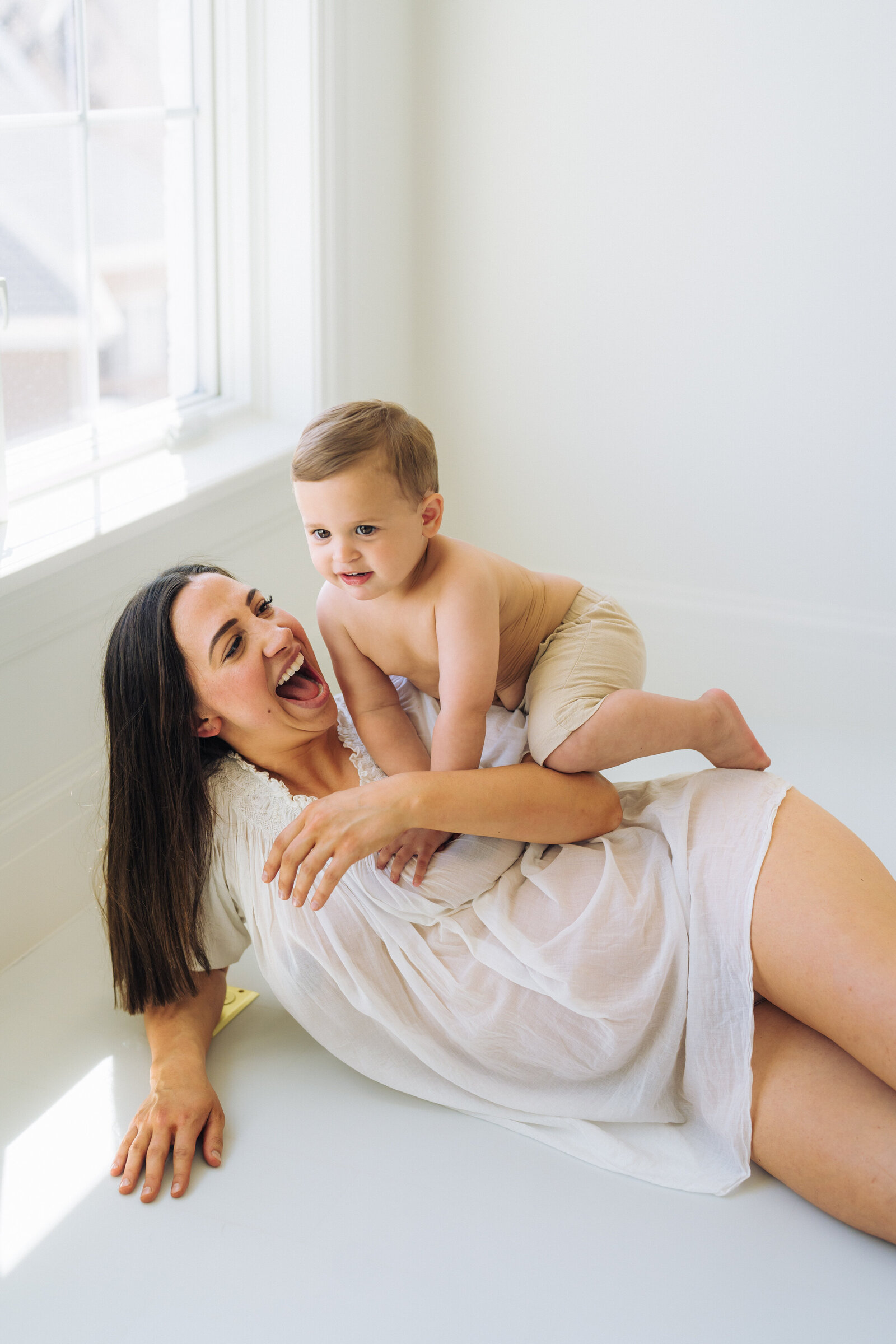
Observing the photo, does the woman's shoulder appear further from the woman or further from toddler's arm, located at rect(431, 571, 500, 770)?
toddler's arm, located at rect(431, 571, 500, 770)

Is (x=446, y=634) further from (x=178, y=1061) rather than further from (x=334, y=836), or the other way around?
(x=178, y=1061)

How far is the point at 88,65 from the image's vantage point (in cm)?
226

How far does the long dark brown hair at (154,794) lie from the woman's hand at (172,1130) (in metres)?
0.15

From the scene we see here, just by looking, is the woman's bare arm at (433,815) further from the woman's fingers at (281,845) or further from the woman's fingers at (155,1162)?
the woman's fingers at (155,1162)

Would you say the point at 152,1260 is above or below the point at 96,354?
below

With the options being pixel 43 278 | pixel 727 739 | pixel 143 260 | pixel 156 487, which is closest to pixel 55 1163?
pixel 727 739

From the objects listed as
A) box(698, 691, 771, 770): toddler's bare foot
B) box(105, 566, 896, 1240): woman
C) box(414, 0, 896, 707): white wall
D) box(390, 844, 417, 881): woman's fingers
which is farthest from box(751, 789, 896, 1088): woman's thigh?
box(414, 0, 896, 707): white wall

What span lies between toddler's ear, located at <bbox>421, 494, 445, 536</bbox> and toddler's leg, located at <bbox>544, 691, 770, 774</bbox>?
35 cm

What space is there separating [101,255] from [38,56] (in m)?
0.40

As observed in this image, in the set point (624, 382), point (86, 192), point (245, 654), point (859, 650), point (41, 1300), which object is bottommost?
point (41, 1300)

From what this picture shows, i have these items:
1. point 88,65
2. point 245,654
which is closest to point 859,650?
point 245,654

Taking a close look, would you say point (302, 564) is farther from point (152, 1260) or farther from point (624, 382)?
point (152, 1260)

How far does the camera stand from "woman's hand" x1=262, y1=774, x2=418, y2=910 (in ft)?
4.58

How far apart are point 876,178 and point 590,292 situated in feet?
2.41
